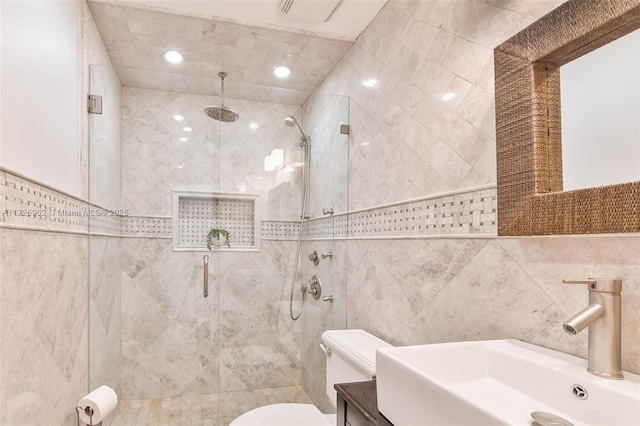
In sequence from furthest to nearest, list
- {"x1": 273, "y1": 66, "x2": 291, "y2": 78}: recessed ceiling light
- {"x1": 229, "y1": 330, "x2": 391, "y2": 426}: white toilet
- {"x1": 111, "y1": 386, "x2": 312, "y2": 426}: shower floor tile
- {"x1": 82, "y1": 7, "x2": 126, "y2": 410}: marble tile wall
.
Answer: {"x1": 273, "y1": 66, "x2": 291, "y2": 78}: recessed ceiling light < {"x1": 111, "y1": 386, "x2": 312, "y2": 426}: shower floor tile < {"x1": 82, "y1": 7, "x2": 126, "y2": 410}: marble tile wall < {"x1": 229, "y1": 330, "x2": 391, "y2": 426}: white toilet

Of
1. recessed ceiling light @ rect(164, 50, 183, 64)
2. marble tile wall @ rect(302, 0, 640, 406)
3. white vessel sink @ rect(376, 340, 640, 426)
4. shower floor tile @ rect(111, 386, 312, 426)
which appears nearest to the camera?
white vessel sink @ rect(376, 340, 640, 426)

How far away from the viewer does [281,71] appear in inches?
113

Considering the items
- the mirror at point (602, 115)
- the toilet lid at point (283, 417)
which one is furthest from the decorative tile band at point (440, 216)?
the toilet lid at point (283, 417)

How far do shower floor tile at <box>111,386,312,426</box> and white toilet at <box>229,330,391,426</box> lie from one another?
53 centimetres

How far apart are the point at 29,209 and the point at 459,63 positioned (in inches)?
66.0

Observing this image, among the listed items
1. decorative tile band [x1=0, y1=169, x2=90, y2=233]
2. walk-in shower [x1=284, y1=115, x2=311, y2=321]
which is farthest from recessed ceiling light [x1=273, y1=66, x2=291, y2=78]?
decorative tile band [x1=0, y1=169, x2=90, y2=233]

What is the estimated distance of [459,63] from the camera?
4.70 ft

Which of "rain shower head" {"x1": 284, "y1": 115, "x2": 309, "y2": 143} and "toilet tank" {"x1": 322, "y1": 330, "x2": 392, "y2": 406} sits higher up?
"rain shower head" {"x1": 284, "y1": 115, "x2": 309, "y2": 143}

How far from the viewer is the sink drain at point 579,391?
0.82m

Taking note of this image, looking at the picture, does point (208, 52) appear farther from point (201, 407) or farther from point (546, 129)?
point (201, 407)

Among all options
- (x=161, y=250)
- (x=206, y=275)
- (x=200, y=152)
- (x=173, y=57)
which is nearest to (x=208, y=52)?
(x=173, y=57)

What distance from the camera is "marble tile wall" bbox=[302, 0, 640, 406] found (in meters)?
1.03

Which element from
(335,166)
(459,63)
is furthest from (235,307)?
(459,63)

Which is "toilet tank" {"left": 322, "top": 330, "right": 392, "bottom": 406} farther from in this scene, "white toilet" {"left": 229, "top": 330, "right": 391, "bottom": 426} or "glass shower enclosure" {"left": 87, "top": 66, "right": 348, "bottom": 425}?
"glass shower enclosure" {"left": 87, "top": 66, "right": 348, "bottom": 425}
